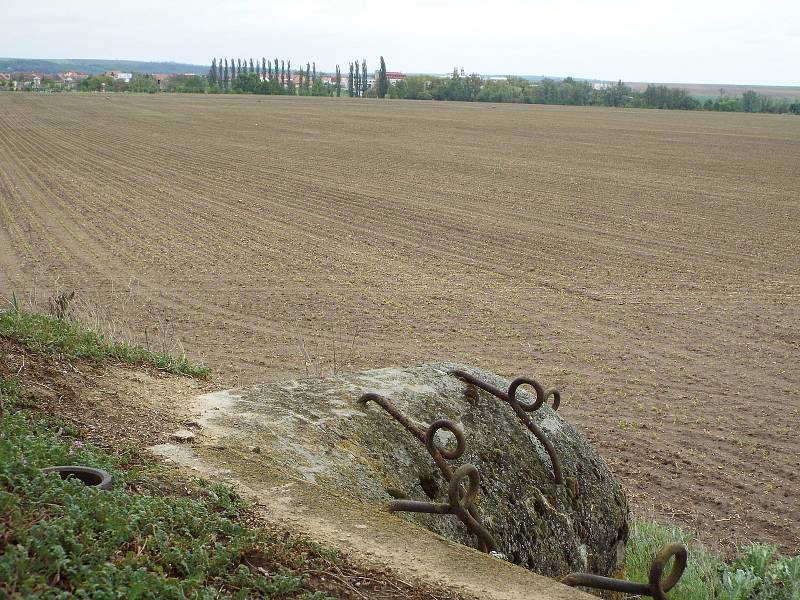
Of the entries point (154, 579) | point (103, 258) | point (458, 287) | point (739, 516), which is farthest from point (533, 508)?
point (103, 258)

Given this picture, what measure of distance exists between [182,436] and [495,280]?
1309cm

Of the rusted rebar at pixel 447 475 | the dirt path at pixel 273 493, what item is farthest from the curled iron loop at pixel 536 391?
the dirt path at pixel 273 493

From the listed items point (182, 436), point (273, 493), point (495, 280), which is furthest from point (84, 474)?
point (495, 280)

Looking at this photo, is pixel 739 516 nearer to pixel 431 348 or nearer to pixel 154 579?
pixel 431 348

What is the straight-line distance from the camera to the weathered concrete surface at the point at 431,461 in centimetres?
447

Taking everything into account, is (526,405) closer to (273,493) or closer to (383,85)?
(273,493)

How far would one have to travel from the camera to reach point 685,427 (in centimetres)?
1036

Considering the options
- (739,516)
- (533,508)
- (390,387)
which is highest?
(390,387)

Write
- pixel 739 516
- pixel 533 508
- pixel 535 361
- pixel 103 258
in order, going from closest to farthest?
pixel 533 508 → pixel 739 516 → pixel 535 361 → pixel 103 258

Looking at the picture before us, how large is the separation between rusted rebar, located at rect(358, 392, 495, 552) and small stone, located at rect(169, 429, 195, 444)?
0.96 meters

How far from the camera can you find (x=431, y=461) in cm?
482

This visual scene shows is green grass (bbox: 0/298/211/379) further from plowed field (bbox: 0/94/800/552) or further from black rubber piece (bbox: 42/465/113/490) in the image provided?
plowed field (bbox: 0/94/800/552)

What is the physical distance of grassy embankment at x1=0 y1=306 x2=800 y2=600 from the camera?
282 cm

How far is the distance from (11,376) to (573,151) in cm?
4743
